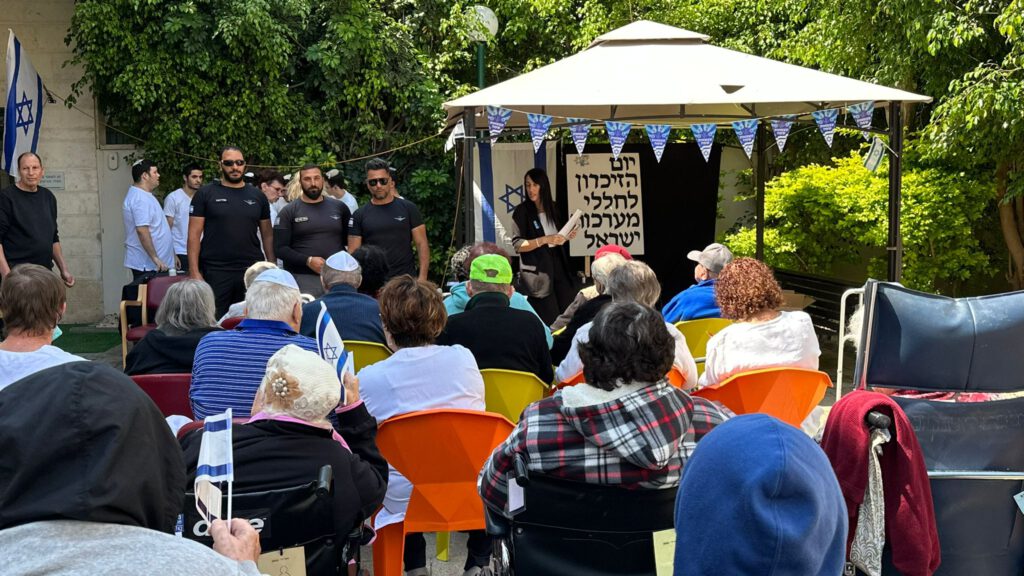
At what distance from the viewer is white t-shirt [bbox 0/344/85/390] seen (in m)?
3.59

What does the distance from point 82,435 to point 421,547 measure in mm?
2902

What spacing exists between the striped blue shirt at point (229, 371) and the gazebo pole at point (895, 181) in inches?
193

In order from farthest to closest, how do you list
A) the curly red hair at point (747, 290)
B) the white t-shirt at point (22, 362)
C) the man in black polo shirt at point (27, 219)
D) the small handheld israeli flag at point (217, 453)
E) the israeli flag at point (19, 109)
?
the israeli flag at point (19, 109), the man in black polo shirt at point (27, 219), the curly red hair at point (747, 290), the white t-shirt at point (22, 362), the small handheld israeli flag at point (217, 453)

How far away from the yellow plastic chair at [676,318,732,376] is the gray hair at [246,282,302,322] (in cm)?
223

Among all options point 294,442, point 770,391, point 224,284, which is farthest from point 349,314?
point 224,284

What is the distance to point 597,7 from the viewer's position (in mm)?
11828

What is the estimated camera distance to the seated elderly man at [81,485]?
1.43m

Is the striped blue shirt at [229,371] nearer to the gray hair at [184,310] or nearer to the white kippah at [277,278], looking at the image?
the white kippah at [277,278]

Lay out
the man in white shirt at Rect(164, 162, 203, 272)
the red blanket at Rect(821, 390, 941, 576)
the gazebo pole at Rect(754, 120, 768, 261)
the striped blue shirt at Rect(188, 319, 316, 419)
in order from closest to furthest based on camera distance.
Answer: the red blanket at Rect(821, 390, 941, 576)
the striped blue shirt at Rect(188, 319, 316, 419)
the man in white shirt at Rect(164, 162, 203, 272)
the gazebo pole at Rect(754, 120, 768, 261)

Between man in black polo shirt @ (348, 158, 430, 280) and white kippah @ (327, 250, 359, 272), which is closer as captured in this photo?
white kippah @ (327, 250, 359, 272)

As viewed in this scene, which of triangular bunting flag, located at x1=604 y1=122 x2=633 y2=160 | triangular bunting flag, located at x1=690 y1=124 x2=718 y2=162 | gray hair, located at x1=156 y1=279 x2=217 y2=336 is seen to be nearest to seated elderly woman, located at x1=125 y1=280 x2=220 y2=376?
gray hair, located at x1=156 y1=279 x2=217 y2=336

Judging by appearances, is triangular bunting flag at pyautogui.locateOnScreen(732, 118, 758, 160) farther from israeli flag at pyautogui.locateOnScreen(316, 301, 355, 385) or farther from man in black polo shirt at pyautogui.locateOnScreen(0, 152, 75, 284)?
man in black polo shirt at pyautogui.locateOnScreen(0, 152, 75, 284)

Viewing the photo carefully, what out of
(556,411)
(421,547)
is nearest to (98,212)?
(421,547)

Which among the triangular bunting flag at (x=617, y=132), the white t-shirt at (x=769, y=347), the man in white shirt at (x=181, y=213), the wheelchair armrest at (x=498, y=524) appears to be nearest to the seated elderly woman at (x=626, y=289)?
the white t-shirt at (x=769, y=347)
